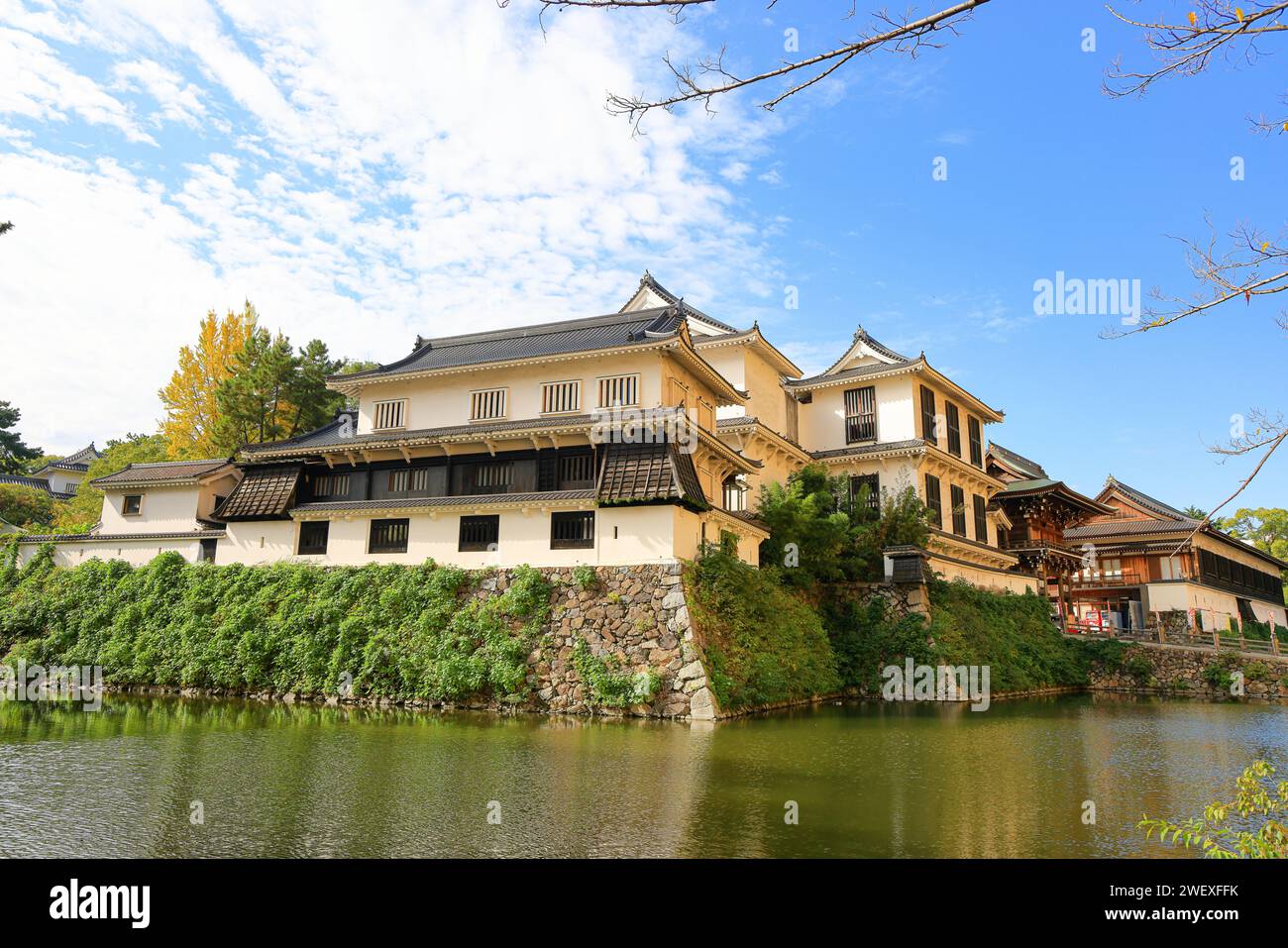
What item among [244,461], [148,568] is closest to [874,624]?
[244,461]

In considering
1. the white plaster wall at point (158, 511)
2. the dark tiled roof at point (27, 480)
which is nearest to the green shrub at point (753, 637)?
the white plaster wall at point (158, 511)

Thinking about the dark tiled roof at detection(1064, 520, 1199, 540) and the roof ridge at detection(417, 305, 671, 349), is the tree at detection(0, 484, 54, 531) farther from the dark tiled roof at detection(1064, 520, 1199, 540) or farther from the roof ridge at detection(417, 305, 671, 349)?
the dark tiled roof at detection(1064, 520, 1199, 540)

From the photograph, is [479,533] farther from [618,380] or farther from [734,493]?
[734,493]

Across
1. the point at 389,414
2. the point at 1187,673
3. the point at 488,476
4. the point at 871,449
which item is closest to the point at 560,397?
the point at 488,476

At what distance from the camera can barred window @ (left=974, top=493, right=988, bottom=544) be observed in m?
34.8

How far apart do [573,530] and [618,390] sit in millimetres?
4364

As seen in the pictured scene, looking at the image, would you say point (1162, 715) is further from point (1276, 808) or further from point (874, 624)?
point (1276, 808)

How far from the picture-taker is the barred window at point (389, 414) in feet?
84.1

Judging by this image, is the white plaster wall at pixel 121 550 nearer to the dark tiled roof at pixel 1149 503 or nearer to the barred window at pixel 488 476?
the barred window at pixel 488 476

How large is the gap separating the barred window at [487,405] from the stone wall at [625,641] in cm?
626

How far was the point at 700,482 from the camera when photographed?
23.0 m

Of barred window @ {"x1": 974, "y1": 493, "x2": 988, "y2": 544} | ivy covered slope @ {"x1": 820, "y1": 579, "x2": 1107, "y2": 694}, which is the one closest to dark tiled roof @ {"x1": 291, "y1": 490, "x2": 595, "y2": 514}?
ivy covered slope @ {"x1": 820, "y1": 579, "x2": 1107, "y2": 694}

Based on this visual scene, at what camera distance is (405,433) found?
24.8m

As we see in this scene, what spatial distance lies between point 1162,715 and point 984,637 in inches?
263
